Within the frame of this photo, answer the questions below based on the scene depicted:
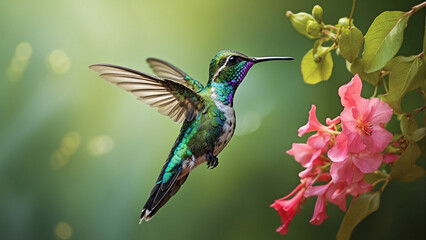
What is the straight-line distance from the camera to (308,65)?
0.67 meters

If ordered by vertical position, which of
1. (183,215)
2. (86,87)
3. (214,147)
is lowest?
(183,215)

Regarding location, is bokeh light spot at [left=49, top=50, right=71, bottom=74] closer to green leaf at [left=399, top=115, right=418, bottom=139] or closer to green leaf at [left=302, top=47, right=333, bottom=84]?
green leaf at [left=302, top=47, right=333, bottom=84]

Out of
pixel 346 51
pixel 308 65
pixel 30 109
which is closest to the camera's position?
pixel 346 51

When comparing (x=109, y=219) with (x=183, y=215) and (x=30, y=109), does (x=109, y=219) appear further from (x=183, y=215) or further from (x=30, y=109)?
(x=30, y=109)

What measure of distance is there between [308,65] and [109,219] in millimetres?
690

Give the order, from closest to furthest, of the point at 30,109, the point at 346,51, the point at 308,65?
the point at 346,51
the point at 308,65
the point at 30,109

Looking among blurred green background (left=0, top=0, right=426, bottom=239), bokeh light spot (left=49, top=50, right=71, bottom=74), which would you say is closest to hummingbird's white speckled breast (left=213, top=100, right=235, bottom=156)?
blurred green background (left=0, top=0, right=426, bottom=239)

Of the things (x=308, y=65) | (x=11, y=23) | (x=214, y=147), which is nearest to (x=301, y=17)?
(x=308, y=65)

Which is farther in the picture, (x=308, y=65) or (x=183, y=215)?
(x=183, y=215)

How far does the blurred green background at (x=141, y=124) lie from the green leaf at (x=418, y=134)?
0.63m

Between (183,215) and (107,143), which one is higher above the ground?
(107,143)

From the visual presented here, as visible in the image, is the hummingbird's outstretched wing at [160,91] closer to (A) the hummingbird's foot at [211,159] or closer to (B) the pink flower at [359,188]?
(A) the hummingbird's foot at [211,159]

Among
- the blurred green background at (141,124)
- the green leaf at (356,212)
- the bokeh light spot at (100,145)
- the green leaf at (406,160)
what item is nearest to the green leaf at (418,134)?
the green leaf at (406,160)

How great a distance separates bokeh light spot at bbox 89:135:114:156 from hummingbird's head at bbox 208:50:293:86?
630 millimetres
